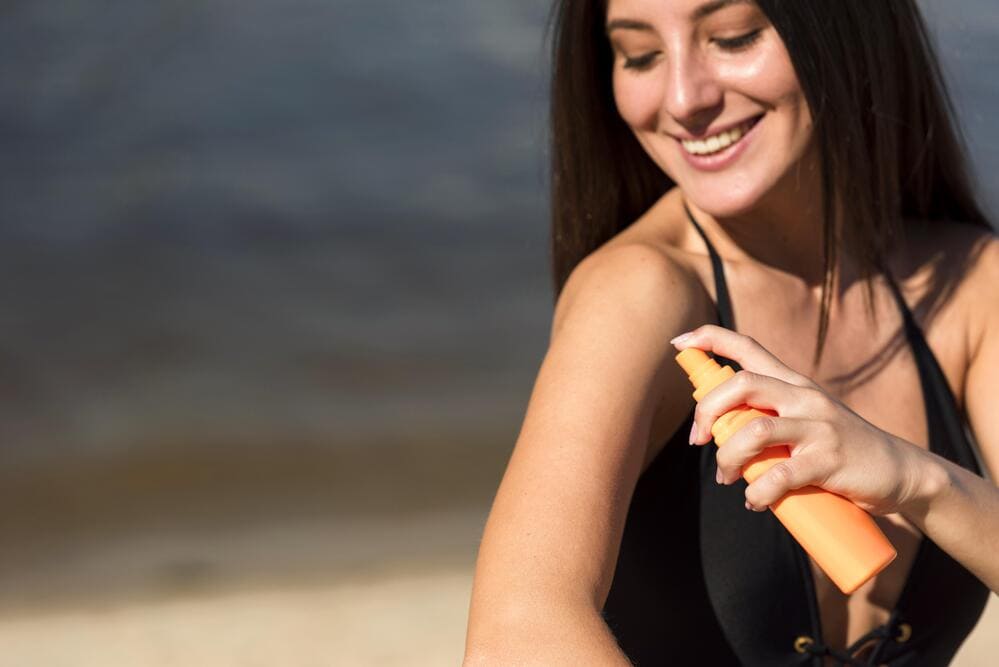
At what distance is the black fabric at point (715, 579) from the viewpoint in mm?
1815

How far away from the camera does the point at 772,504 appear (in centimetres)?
134

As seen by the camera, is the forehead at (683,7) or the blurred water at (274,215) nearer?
the forehead at (683,7)

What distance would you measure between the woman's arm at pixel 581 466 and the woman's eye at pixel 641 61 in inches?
7.7

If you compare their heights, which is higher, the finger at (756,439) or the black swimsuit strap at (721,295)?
the black swimsuit strap at (721,295)

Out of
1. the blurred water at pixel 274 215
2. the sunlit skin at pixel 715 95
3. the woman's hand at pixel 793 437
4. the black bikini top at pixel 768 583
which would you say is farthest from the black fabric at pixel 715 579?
the blurred water at pixel 274 215

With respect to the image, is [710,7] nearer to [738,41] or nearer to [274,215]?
[738,41]

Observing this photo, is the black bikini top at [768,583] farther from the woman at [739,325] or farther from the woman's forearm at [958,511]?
the woman's forearm at [958,511]

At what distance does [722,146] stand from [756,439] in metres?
0.55

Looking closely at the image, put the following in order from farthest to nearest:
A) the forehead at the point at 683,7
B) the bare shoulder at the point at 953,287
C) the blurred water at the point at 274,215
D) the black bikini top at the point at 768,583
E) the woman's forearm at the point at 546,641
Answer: the blurred water at the point at 274,215
the bare shoulder at the point at 953,287
the black bikini top at the point at 768,583
the forehead at the point at 683,7
the woman's forearm at the point at 546,641

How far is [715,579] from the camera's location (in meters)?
1.82


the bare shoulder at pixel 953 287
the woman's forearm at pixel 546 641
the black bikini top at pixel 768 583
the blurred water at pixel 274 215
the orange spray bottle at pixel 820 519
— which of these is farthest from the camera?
the blurred water at pixel 274 215

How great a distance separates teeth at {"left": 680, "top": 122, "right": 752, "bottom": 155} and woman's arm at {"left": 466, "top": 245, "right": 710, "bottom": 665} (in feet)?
0.40

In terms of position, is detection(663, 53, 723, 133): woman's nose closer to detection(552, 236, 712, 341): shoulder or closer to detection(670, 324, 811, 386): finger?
detection(552, 236, 712, 341): shoulder

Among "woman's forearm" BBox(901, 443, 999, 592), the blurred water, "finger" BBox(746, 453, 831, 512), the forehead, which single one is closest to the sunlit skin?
the forehead
